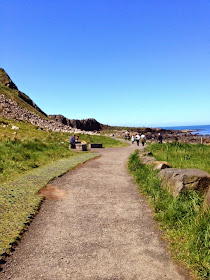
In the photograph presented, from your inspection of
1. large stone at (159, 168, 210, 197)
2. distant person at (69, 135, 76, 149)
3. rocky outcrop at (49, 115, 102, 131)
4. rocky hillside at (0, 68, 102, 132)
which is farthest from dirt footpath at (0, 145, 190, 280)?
rocky outcrop at (49, 115, 102, 131)

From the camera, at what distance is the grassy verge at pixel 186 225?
4898 millimetres

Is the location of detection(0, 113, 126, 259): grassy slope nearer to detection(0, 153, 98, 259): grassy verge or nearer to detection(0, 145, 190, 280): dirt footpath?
detection(0, 153, 98, 259): grassy verge

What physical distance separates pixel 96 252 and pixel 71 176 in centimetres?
791

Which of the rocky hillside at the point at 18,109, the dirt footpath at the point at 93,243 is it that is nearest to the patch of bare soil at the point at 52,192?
the dirt footpath at the point at 93,243

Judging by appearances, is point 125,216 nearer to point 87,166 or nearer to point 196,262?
point 196,262

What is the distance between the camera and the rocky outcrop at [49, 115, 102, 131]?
9838 centimetres

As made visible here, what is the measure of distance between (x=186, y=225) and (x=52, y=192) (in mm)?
5988

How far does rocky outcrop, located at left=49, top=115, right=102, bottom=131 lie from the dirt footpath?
89666 millimetres

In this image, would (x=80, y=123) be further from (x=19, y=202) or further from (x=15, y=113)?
(x=19, y=202)

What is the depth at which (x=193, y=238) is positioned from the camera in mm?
5480

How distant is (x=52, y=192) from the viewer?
10188mm

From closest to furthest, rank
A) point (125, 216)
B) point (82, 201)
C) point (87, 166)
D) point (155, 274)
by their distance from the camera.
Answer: point (155, 274) < point (125, 216) < point (82, 201) < point (87, 166)

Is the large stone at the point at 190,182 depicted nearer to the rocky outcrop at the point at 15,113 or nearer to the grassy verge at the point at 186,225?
the grassy verge at the point at 186,225

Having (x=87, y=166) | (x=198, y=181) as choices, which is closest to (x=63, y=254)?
(x=198, y=181)
